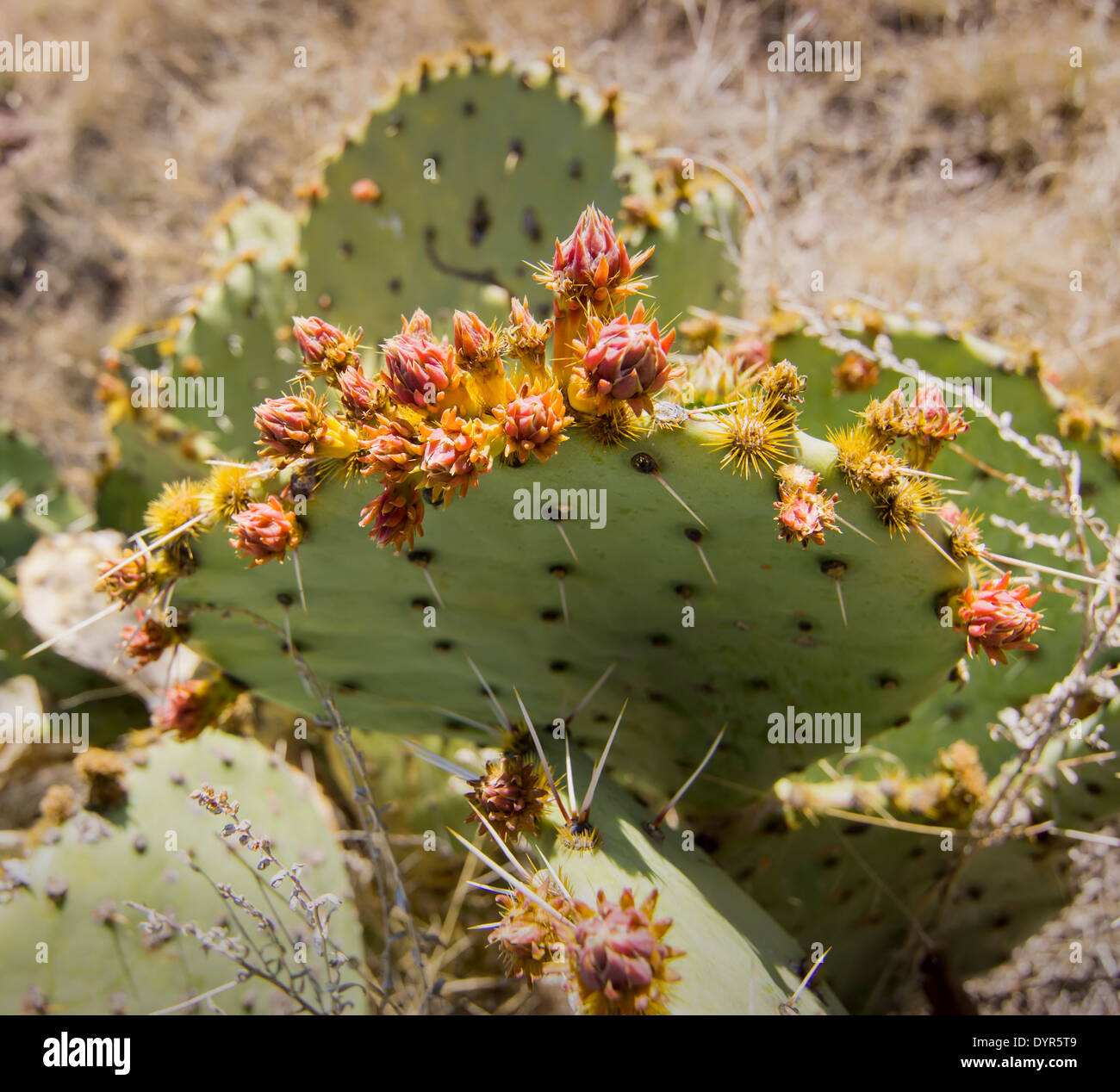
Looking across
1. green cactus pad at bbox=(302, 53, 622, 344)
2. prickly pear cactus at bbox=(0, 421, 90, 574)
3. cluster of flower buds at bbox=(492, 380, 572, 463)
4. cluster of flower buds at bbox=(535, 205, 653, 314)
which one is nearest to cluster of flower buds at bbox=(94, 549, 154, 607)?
cluster of flower buds at bbox=(492, 380, 572, 463)

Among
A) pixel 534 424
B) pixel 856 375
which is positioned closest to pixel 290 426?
pixel 534 424

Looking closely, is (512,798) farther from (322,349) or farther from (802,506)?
(322,349)

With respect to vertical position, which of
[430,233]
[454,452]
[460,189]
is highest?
[460,189]

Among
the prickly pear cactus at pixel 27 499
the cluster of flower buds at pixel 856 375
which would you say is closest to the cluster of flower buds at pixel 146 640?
the cluster of flower buds at pixel 856 375

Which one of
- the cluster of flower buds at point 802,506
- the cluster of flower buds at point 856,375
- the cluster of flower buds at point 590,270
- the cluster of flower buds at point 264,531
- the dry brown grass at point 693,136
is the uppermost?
the dry brown grass at point 693,136

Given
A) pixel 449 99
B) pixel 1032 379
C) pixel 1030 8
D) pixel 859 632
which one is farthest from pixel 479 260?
pixel 1030 8

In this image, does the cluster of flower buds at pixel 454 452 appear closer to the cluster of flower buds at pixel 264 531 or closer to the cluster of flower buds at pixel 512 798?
the cluster of flower buds at pixel 264 531

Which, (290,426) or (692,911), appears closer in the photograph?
(290,426)

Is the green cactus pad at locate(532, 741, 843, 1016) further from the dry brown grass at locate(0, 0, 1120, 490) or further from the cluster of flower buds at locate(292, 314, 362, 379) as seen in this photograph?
the dry brown grass at locate(0, 0, 1120, 490)
